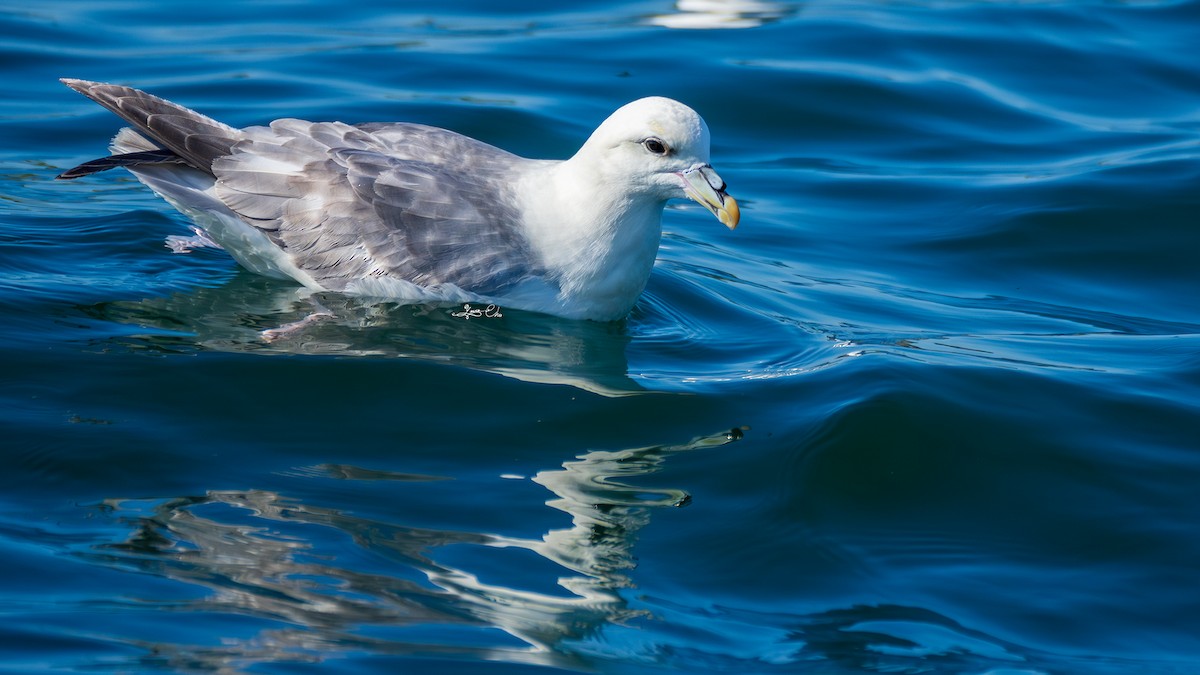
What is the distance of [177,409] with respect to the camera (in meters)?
4.99

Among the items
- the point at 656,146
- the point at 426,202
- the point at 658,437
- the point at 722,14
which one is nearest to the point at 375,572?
the point at 658,437

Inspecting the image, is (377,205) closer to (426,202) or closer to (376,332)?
(426,202)

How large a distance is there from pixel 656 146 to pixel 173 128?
6.65 ft

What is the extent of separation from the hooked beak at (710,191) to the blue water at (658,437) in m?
0.62

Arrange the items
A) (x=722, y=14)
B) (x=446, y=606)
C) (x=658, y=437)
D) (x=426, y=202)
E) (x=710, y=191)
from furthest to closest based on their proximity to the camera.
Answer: (x=722, y=14) → (x=426, y=202) → (x=710, y=191) → (x=658, y=437) → (x=446, y=606)

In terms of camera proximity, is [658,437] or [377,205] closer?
[658,437]

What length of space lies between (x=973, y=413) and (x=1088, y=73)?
241 inches

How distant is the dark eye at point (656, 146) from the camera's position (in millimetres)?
5715

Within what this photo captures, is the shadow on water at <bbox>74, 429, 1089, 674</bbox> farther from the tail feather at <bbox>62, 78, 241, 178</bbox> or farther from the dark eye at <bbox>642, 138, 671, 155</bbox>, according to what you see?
the tail feather at <bbox>62, 78, 241, 178</bbox>

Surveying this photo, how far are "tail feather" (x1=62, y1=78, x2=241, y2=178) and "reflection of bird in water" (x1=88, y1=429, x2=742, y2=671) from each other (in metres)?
2.04

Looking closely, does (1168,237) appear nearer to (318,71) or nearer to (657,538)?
(657,538)

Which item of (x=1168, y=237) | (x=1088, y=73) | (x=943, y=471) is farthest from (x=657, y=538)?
(x=1088, y=73)

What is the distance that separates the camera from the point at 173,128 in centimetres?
610

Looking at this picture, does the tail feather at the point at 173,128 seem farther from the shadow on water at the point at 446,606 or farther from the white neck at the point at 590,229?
the shadow on water at the point at 446,606
